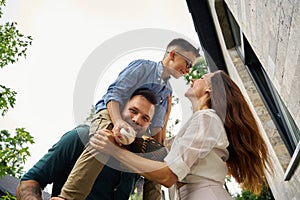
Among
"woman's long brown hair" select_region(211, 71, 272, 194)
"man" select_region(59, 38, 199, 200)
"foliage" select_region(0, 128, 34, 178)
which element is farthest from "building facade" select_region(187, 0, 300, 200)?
"foliage" select_region(0, 128, 34, 178)

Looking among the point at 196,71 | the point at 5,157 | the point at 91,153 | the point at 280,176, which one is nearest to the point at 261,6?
the point at 91,153

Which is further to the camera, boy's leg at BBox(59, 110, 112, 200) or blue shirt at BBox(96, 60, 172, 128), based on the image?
blue shirt at BBox(96, 60, 172, 128)

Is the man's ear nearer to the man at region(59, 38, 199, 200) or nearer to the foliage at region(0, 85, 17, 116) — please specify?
the man at region(59, 38, 199, 200)

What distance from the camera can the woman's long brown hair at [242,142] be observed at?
5.69ft

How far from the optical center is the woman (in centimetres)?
150

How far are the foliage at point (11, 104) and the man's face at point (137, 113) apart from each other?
1.84 metres

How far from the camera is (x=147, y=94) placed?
1984mm

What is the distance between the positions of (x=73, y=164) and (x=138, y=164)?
Answer: 0.48 meters

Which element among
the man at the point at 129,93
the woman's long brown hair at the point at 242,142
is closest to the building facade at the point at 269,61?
the woman's long brown hair at the point at 242,142

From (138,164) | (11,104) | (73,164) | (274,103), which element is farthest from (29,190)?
(274,103)

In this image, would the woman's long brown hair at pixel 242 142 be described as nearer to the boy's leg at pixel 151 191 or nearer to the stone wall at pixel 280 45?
the stone wall at pixel 280 45

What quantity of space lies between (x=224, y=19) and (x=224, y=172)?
3739 millimetres

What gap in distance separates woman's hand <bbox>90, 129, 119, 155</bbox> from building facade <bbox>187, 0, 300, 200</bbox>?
0.94 meters

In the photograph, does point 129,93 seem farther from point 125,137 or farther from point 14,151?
point 14,151
